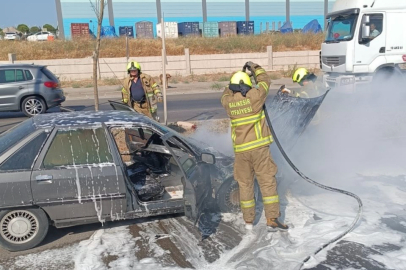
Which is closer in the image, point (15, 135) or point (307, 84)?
point (15, 135)

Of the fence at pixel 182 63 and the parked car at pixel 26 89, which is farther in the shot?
the fence at pixel 182 63

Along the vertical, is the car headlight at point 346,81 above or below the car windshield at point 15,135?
below

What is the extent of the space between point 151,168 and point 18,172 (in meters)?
1.88

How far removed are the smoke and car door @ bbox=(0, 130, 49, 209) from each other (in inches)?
138

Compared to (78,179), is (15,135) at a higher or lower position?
higher

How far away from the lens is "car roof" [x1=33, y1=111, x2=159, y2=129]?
468 centimetres

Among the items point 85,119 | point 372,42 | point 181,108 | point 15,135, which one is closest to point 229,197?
point 85,119

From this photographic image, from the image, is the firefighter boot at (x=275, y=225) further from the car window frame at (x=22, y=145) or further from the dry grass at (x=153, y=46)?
the dry grass at (x=153, y=46)

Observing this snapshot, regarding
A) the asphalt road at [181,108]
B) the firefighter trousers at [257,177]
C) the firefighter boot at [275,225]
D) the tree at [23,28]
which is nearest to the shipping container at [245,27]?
the asphalt road at [181,108]

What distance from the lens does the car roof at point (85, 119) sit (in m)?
4.68

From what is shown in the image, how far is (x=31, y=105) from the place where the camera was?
1298 cm

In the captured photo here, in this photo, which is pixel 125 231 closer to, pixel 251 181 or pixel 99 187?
pixel 99 187

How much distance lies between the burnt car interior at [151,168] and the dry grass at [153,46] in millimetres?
23606

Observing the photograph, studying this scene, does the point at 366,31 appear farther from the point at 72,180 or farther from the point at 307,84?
the point at 72,180
